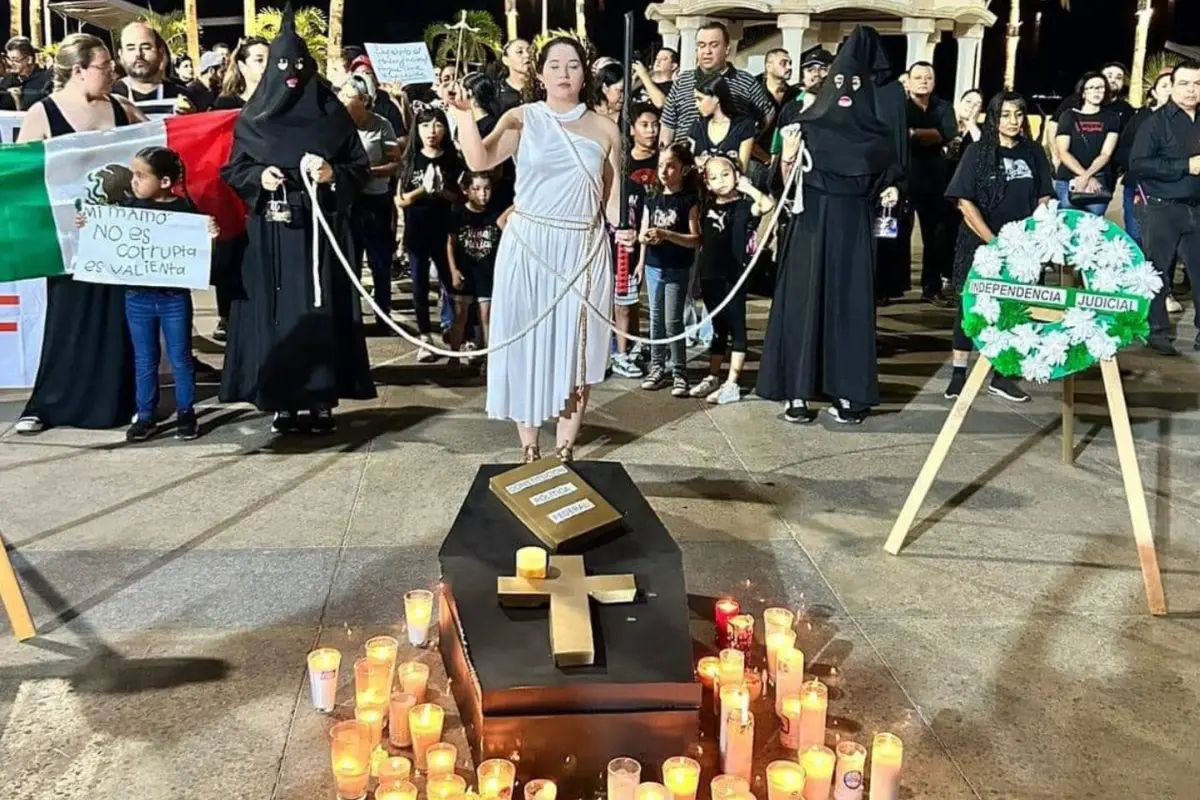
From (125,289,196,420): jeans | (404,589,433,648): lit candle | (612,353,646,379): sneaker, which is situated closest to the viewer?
(404,589,433,648): lit candle

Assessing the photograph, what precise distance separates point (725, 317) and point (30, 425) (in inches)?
161

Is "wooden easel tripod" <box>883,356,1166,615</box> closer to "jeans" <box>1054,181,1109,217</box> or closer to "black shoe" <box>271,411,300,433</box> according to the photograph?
"black shoe" <box>271,411,300,433</box>

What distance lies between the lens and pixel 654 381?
288 inches

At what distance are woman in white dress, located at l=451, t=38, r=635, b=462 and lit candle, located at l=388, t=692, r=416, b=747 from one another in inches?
84.2

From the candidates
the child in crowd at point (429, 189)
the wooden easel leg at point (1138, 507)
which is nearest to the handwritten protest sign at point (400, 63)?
the child in crowd at point (429, 189)

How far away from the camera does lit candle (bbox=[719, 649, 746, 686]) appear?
10.7 ft

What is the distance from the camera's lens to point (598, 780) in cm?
295

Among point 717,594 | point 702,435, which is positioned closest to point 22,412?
point 702,435

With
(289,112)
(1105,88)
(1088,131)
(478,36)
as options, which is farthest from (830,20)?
(289,112)

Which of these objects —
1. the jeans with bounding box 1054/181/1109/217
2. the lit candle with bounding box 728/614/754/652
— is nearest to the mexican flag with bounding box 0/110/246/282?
the lit candle with bounding box 728/614/754/652

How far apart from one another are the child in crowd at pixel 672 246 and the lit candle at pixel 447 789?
452cm

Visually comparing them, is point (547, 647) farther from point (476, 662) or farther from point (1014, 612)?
point (1014, 612)

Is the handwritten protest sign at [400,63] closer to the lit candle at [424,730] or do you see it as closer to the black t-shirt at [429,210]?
the black t-shirt at [429,210]

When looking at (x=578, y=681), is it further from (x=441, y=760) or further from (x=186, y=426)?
(x=186, y=426)
